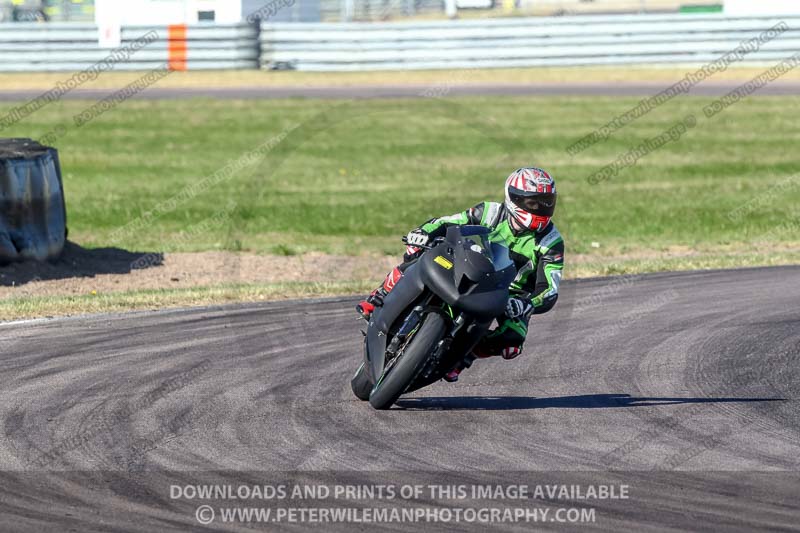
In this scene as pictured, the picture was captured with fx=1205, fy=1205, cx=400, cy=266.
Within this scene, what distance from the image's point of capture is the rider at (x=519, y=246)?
8688 mm

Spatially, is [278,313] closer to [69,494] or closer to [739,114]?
[69,494]

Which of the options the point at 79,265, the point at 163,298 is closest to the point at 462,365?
the point at 163,298

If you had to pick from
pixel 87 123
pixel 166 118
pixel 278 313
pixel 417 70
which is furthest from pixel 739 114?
pixel 278 313

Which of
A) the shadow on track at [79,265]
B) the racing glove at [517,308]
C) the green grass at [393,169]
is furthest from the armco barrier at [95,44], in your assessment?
the racing glove at [517,308]

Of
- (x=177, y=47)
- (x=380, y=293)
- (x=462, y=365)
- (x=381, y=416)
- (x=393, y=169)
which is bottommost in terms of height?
(x=393, y=169)

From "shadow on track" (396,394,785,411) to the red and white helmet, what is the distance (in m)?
1.32

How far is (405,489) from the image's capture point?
22.3ft

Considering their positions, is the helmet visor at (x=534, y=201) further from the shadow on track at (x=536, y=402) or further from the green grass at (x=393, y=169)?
the green grass at (x=393, y=169)

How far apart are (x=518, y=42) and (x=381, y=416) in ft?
99.8

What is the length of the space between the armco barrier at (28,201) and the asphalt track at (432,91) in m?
17.6

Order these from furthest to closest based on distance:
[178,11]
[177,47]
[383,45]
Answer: [178,11] < [383,45] < [177,47]

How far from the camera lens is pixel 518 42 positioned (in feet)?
123

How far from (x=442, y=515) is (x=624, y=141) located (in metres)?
22.1

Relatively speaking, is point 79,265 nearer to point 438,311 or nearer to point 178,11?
point 438,311
